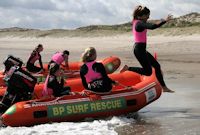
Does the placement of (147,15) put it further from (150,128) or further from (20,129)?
(20,129)

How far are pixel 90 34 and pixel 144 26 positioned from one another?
37.9m

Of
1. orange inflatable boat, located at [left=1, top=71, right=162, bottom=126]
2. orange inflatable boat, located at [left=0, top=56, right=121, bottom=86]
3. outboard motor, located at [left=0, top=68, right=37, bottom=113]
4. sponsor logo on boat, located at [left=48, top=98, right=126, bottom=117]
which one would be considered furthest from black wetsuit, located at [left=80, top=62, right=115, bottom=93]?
orange inflatable boat, located at [left=0, top=56, right=121, bottom=86]

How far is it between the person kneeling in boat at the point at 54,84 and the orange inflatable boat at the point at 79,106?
26cm

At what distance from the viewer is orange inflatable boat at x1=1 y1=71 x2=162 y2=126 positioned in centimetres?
838

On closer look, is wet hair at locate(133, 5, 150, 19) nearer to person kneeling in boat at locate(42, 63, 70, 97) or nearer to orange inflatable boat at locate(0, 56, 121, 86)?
person kneeling in boat at locate(42, 63, 70, 97)

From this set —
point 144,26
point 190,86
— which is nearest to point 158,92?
point 144,26

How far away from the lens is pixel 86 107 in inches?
340

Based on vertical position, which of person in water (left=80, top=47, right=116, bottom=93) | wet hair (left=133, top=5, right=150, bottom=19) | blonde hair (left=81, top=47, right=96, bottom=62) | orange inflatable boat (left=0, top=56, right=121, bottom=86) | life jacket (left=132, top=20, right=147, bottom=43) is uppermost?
wet hair (left=133, top=5, right=150, bottom=19)

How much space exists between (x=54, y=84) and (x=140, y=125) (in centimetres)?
169

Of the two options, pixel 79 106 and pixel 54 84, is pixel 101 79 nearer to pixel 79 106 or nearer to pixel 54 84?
pixel 79 106

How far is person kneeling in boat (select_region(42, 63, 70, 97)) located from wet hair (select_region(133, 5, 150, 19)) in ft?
5.74

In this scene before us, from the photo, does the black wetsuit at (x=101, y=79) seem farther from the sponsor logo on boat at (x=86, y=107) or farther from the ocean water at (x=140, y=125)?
the ocean water at (x=140, y=125)

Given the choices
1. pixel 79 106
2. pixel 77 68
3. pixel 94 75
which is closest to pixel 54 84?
pixel 79 106

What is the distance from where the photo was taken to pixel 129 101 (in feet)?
29.3
